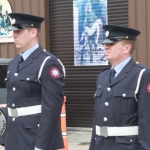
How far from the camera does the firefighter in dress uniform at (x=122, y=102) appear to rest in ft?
15.2

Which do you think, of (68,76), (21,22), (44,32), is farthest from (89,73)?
(21,22)

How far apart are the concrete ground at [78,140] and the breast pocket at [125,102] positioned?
6.25m

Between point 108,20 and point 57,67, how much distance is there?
26.2ft

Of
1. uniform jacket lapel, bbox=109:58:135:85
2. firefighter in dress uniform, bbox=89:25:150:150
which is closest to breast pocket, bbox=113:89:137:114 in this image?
firefighter in dress uniform, bbox=89:25:150:150

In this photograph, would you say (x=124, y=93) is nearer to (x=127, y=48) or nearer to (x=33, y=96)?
(x=127, y=48)

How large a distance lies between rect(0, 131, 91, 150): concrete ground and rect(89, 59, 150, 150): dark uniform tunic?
20.2 feet

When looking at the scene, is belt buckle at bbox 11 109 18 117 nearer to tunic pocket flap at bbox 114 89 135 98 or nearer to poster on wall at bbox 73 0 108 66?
tunic pocket flap at bbox 114 89 135 98

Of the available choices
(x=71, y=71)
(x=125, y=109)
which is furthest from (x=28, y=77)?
(x=71, y=71)

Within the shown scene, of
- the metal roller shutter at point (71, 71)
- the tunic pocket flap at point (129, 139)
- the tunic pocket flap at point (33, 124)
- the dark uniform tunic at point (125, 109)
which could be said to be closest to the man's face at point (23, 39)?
the tunic pocket flap at point (33, 124)

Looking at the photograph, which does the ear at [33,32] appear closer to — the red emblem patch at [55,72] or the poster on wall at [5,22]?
the red emblem patch at [55,72]

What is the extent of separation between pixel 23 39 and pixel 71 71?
27.8ft

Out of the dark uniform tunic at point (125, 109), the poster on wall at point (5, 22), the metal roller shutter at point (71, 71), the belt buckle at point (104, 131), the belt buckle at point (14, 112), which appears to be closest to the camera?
the dark uniform tunic at point (125, 109)

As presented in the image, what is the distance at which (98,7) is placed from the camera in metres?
13.0

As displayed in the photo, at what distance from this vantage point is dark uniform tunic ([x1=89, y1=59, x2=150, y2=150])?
15.1 feet
